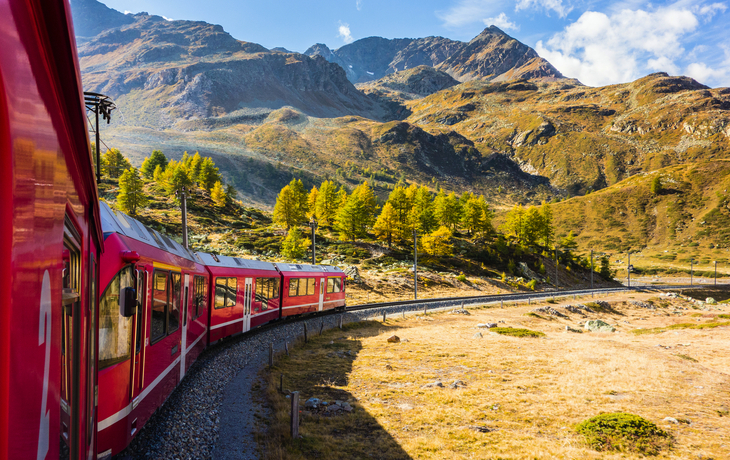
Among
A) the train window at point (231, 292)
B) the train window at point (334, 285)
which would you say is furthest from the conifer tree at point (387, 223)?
the train window at point (231, 292)

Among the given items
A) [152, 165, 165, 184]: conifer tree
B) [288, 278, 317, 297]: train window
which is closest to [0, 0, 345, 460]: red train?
[288, 278, 317, 297]: train window

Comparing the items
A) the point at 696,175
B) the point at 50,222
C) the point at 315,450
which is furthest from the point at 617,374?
the point at 696,175

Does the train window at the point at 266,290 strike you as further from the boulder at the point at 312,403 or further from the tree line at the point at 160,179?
the tree line at the point at 160,179

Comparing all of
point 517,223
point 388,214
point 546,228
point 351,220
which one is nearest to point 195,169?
point 351,220

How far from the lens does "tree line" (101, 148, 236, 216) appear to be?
7106 centimetres

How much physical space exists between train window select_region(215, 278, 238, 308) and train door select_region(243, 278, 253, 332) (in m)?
1.22

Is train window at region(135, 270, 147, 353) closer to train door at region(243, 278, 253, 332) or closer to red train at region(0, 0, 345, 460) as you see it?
red train at region(0, 0, 345, 460)

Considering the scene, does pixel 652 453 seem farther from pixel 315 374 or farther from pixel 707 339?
pixel 707 339

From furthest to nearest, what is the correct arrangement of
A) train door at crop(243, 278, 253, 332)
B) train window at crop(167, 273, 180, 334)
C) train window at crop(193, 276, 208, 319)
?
train door at crop(243, 278, 253, 332) < train window at crop(193, 276, 208, 319) < train window at crop(167, 273, 180, 334)

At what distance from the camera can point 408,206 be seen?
73.1 m

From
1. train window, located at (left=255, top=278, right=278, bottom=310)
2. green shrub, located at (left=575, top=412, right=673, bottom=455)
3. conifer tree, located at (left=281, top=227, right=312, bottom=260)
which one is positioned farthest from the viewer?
conifer tree, located at (left=281, top=227, right=312, bottom=260)

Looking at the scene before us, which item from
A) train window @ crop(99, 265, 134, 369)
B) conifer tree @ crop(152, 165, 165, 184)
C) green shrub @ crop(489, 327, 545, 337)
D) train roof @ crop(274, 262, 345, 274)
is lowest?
green shrub @ crop(489, 327, 545, 337)

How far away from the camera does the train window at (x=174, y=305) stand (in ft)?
29.9

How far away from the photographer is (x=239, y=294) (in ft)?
57.7
